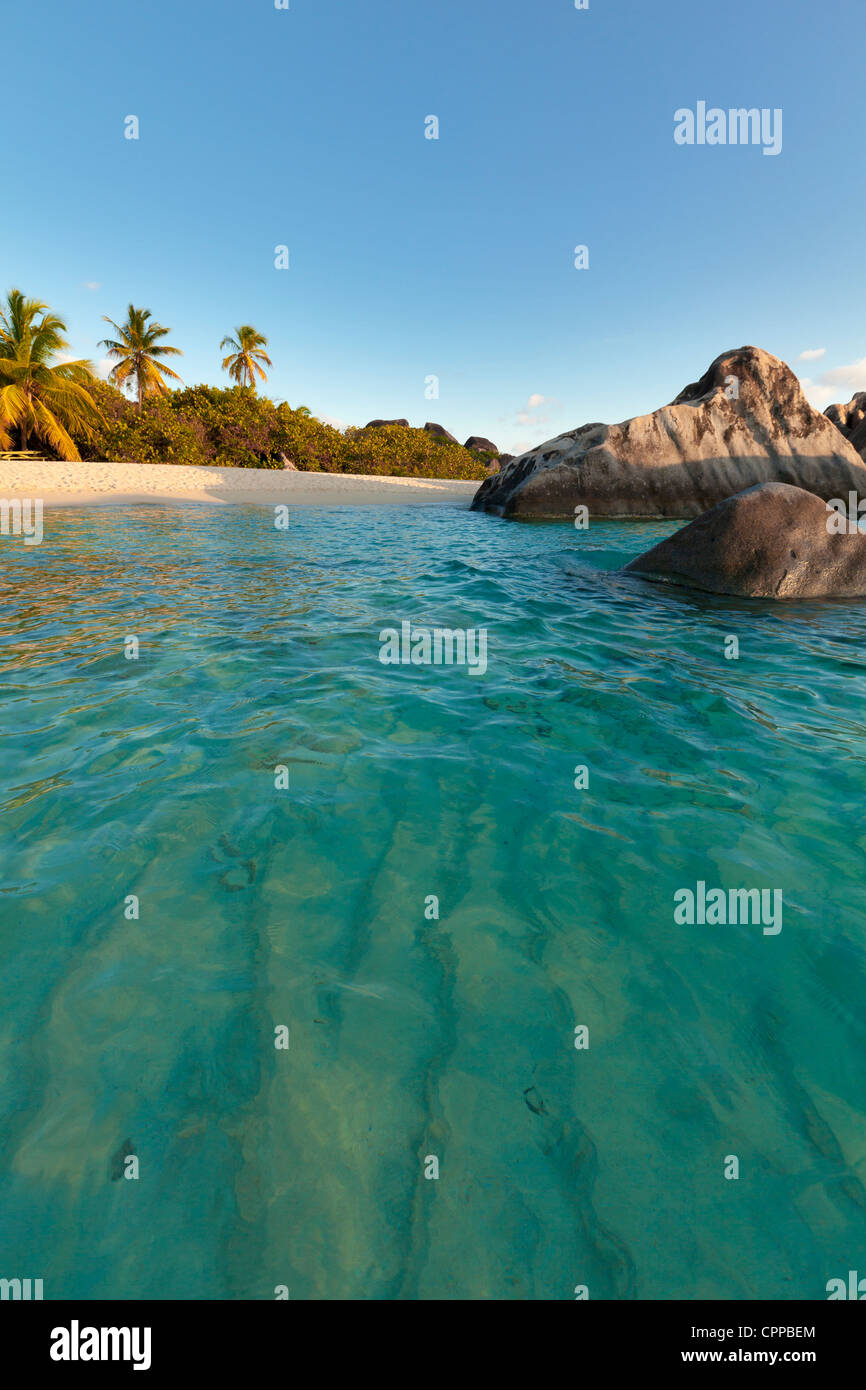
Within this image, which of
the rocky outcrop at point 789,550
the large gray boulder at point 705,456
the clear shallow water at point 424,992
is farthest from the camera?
the large gray boulder at point 705,456

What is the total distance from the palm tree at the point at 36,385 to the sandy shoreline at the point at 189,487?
5695 mm

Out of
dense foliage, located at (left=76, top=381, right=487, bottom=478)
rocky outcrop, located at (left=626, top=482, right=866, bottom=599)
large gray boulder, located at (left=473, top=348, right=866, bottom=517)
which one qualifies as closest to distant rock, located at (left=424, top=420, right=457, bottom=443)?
dense foliage, located at (left=76, top=381, right=487, bottom=478)

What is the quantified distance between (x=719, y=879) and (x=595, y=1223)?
4.70 feet

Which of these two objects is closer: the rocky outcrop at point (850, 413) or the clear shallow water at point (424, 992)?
the clear shallow water at point (424, 992)

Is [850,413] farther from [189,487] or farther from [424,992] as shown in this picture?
[424,992]

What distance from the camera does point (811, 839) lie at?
2.77m

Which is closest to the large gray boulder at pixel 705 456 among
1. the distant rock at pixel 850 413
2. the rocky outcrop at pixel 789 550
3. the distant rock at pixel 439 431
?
the rocky outcrop at pixel 789 550

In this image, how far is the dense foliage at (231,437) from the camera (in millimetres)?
29406

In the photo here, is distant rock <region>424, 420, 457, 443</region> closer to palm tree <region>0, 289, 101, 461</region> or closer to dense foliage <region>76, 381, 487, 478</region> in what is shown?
dense foliage <region>76, 381, 487, 478</region>

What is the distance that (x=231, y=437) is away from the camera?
32.6 meters

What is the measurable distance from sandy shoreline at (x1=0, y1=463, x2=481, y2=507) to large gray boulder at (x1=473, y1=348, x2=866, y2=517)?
8.54m

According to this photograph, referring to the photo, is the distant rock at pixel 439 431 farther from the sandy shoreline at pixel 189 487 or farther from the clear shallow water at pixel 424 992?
the clear shallow water at pixel 424 992
